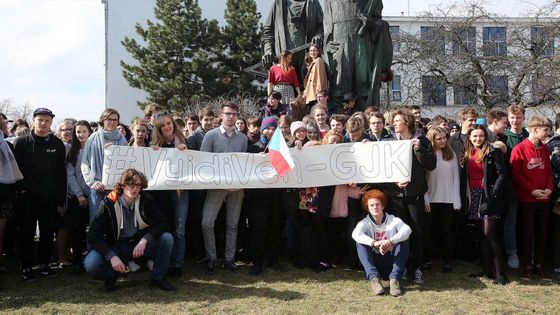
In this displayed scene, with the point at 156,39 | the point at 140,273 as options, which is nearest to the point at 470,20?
the point at 156,39

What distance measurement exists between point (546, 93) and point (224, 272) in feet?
55.1

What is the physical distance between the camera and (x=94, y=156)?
21.4 feet

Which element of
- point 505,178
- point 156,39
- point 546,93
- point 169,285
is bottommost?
point 169,285

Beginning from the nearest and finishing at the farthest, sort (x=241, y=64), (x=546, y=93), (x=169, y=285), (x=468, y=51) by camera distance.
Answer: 1. (x=169, y=285)
2. (x=546, y=93)
3. (x=468, y=51)
4. (x=241, y=64)

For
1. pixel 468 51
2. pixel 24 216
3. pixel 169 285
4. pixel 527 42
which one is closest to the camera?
pixel 169 285

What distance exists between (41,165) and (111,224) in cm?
129

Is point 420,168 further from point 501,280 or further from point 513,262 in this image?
point 513,262

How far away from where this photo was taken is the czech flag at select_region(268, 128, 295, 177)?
21.0 ft

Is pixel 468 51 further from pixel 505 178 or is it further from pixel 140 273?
pixel 140 273

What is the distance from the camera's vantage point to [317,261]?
669cm

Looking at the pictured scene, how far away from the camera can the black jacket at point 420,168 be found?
626 cm

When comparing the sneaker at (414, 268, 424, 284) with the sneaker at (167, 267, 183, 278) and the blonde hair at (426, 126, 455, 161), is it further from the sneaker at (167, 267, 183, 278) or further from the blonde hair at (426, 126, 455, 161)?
the sneaker at (167, 267, 183, 278)

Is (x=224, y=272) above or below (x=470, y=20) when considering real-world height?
below

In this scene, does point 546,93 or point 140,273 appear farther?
point 546,93
